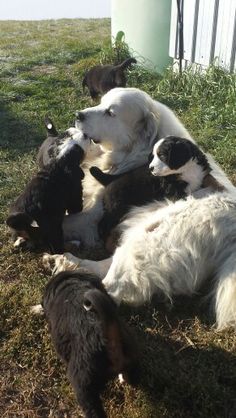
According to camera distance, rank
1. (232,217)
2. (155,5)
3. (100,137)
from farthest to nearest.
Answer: (155,5), (100,137), (232,217)

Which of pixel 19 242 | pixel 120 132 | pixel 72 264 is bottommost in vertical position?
pixel 19 242

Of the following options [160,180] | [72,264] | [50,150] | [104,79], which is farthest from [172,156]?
[104,79]

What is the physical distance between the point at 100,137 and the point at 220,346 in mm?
2155

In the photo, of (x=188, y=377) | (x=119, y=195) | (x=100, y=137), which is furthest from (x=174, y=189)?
(x=188, y=377)

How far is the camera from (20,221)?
408cm

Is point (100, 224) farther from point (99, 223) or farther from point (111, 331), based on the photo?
point (111, 331)

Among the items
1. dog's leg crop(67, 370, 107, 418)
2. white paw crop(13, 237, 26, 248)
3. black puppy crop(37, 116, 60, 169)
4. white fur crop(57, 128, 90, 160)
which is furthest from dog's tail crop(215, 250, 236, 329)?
black puppy crop(37, 116, 60, 169)

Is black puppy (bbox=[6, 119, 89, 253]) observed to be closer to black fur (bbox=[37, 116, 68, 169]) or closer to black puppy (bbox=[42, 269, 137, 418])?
black fur (bbox=[37, 116, 68, 169])

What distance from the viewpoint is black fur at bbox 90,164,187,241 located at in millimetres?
3895

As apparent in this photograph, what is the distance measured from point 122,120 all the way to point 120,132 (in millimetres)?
107

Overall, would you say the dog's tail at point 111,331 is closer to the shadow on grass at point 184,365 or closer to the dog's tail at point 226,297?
the shadow on grass at point 184,365

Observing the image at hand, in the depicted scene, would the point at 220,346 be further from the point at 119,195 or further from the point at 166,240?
the point at 119,195

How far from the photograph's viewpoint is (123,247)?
11.8ft

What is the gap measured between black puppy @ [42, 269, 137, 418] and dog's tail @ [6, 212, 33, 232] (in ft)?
4.13
